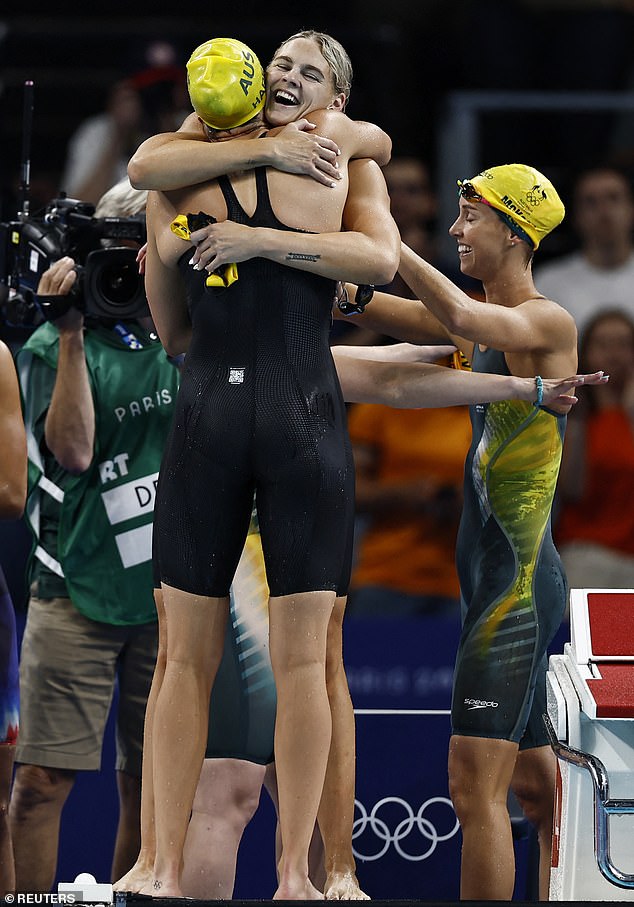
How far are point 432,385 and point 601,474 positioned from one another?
265 cm

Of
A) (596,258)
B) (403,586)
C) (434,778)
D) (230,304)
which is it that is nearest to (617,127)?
(596,258)

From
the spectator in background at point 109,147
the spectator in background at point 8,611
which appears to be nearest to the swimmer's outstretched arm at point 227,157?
the spectator in background at point 8,611

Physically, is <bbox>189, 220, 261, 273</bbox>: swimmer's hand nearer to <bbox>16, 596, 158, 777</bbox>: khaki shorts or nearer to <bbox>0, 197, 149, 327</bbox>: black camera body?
<bbox>0, 197, 149, 327</bbox>: black camera body

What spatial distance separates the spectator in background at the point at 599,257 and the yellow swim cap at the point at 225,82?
12.9ft

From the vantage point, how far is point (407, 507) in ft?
20.9

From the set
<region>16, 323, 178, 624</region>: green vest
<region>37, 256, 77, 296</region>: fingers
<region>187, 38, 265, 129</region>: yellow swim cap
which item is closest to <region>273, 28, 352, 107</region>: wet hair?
<region>187, 38, 265, 129</region>: yellow swim cap

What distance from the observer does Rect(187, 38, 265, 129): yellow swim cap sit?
339cm

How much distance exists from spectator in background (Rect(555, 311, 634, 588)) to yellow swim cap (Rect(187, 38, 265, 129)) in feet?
10.6

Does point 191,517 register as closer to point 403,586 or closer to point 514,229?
point 514,229

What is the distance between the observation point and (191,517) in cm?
338

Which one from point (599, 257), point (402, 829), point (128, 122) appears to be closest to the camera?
point (402, 829)

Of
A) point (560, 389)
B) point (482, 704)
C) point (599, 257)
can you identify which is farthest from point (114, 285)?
point (599, 257)

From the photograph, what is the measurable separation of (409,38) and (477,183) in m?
4.75

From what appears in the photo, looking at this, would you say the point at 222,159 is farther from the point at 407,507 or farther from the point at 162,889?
the point at 407,507
